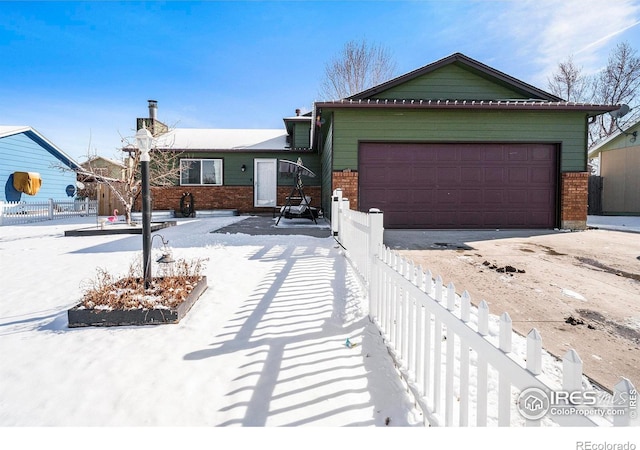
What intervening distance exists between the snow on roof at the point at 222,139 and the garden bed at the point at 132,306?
12760 millimetres

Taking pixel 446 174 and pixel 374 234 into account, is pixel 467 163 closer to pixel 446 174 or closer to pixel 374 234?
pixel 446 174

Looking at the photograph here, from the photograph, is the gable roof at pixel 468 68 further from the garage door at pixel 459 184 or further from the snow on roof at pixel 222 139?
the snow on roof at pixel 222 139

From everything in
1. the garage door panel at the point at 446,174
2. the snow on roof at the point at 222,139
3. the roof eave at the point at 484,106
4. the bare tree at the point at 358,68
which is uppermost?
the bare tree at the point at 358,68

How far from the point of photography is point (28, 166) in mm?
16547

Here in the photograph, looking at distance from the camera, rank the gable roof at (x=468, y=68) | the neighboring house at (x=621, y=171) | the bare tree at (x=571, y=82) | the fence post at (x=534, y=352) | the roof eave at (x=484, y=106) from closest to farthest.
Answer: the fence post at (x=534, y=352) → the roof eave at (x=484, y=106) → the gable roof at (x=468, y=68) → the neighboring house at (x=621, y=171) → the bare tree at (x=571, y=82)

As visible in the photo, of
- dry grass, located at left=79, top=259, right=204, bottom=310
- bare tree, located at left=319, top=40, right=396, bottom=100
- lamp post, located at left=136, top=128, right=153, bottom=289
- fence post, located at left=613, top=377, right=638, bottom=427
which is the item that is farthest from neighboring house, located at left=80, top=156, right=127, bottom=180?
bare tree, located at left=319, top=40, right=396, bottom=100

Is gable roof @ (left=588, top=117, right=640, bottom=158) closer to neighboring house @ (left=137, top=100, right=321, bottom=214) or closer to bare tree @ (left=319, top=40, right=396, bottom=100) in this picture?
bare tree @ (left=319, top=40, right=396, bottom=100)

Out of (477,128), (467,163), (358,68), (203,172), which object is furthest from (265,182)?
(358,68)

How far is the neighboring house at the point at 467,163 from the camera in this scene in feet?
30.0

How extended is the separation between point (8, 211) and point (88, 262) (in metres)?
11.6

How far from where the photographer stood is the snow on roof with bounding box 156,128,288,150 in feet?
50.5

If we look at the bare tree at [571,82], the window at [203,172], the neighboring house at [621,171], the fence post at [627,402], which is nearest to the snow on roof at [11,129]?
the window at [203,172]

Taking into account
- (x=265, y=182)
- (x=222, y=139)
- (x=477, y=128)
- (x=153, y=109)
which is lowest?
(x=265, y=182)

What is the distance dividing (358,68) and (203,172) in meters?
13.0
